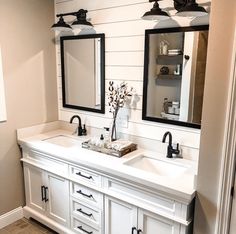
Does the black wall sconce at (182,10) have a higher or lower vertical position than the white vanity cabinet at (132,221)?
higher

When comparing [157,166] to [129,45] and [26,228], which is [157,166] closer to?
[129,45]

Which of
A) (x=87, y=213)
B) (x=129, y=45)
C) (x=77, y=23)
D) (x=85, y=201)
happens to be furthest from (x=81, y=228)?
(x=77, y=23)

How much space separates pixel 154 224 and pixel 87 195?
65 cm

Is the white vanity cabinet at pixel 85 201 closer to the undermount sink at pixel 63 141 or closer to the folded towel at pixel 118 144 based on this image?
the folded towel at pixel 118 144

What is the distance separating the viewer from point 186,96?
2.02m

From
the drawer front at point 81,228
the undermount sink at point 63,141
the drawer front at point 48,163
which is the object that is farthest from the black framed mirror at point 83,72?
the drawer front at point 81,228

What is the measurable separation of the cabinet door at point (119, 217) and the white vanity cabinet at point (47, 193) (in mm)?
483

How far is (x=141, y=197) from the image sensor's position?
179 cm

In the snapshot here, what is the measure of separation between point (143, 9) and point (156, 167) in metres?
1.36

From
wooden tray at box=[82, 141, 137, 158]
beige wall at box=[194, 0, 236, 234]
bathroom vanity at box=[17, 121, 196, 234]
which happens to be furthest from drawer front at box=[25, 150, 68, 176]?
beige wall at box=[194, 0, 236, 234]

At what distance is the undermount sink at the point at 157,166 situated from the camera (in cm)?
200

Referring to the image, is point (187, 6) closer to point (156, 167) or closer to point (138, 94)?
point (138, 94)

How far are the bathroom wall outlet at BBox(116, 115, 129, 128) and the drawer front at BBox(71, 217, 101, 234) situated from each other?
38.2 inches

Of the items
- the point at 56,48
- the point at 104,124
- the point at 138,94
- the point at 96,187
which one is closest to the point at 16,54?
the point at 56,48
